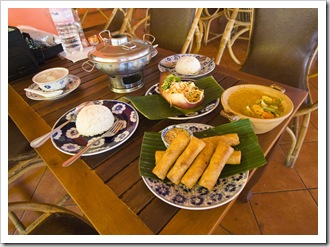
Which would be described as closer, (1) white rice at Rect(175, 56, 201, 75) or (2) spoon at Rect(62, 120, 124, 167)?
(2) spoon at Rect(62, 120, 124, 167)

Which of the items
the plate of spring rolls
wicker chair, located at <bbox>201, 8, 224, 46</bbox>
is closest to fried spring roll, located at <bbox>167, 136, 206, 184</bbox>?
the plate of spring rolls

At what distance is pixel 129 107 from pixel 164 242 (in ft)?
1.74

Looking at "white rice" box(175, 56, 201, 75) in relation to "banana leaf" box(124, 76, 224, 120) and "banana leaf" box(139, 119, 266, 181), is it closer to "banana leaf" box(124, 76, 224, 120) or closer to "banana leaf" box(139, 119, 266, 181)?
"banana leaf" box(124, 76, 224, 120)

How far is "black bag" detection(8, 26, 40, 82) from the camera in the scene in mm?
1097

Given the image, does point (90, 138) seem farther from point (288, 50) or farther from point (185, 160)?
point (288, 50)

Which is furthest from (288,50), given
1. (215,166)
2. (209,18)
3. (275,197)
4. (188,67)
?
(209,18)

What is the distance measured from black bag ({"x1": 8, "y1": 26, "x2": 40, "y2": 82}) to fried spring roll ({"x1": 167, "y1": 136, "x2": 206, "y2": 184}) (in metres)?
1.10

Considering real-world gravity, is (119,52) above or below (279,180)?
above

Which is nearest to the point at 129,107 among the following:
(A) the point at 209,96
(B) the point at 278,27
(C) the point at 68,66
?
(A) the point at 209,96

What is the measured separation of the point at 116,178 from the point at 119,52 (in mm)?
542

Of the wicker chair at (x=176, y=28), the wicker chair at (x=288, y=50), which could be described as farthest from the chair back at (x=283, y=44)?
the wicker chair at (x=176, y=28)

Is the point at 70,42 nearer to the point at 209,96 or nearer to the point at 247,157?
the point at 209,96

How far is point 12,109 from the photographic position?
3.24 ft

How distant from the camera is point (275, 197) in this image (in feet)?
4.75
